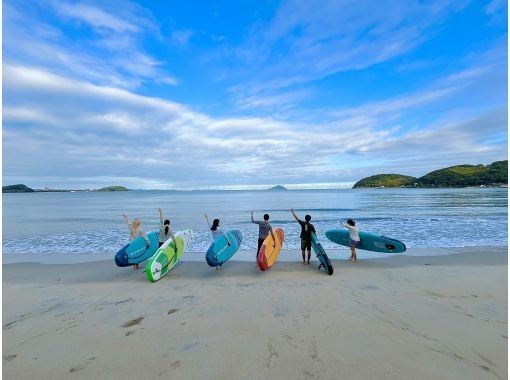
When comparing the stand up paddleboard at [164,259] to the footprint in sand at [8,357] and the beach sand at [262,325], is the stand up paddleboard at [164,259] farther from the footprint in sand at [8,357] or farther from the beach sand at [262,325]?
the footprint in sand at [8,357]

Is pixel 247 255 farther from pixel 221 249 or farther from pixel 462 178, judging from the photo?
pixel 462 178

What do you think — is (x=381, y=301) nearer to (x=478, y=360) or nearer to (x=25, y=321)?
Result: (x=478, y=360)

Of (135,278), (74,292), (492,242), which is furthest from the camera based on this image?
(492,242)

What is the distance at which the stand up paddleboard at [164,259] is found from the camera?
299 inches

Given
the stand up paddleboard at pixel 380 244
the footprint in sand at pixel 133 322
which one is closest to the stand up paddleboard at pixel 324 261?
the stand up paddleboard at pixel 380 244

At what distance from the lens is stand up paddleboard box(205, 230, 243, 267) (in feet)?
27.9

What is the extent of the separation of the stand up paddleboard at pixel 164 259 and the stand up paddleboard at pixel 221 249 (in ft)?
3.60

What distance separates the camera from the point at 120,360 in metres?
3.80

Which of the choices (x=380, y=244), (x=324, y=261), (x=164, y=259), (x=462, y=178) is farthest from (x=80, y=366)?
(x=462, y=178)

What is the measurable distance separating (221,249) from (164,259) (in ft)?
5.43

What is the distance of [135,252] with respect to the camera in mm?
8883

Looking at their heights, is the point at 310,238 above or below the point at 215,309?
above

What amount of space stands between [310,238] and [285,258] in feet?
4.57

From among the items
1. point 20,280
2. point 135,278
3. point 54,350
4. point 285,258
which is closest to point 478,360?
point 54,350
